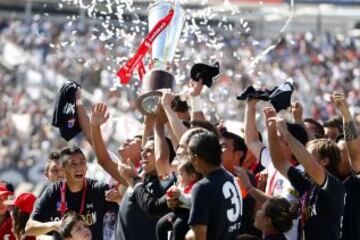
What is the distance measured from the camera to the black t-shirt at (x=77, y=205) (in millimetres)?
8344

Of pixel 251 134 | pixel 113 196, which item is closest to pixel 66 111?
pixel 113 196

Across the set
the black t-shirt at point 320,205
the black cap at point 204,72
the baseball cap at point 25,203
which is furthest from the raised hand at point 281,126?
the baseball cap at point 25,203

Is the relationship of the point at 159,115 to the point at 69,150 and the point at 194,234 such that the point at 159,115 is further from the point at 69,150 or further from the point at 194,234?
the point at 194,234

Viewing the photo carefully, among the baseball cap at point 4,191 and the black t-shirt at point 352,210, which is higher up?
the baseball cap at point 4,191

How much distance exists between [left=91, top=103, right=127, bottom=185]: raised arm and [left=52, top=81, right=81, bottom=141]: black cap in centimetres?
42

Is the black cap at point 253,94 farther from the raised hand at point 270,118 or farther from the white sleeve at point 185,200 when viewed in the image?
the white sleeve at point 185,200

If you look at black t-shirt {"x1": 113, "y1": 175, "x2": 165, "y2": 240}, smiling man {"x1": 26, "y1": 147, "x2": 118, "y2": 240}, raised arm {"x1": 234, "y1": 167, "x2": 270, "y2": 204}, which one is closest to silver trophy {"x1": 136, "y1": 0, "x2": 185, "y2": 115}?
smiling man {"x1": 26, "y1": 147, "x2": 118, "y2": 240}

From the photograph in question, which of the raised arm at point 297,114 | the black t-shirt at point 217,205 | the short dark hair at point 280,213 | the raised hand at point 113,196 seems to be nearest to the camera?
the black t-shirt at point 217,205

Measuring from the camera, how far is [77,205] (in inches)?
330

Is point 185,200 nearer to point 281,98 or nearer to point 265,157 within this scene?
point 281,98

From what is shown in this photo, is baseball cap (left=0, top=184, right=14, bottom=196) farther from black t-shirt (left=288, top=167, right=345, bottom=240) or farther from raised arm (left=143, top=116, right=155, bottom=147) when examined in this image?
black t-shirt (left=288, top=167, right=345, bottom=240)

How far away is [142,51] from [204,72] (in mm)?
875

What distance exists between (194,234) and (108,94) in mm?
17847

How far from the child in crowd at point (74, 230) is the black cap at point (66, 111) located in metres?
1.13
